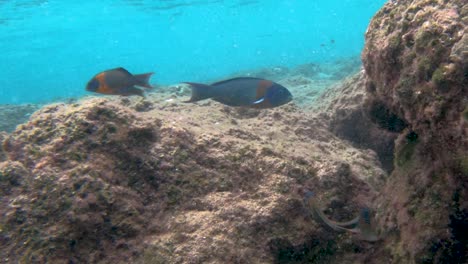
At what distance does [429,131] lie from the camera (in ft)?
6.54

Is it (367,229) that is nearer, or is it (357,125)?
(367,229)

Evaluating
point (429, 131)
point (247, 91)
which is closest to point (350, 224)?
point (429, 131)

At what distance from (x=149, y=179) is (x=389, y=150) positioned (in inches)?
131

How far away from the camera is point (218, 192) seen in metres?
2.76

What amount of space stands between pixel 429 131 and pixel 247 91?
2210 mm

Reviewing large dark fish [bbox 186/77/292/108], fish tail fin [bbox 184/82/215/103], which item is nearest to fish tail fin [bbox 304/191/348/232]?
large dark fish [bbox 186/77/292/108]

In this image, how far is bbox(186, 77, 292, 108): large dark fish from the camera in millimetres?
3811

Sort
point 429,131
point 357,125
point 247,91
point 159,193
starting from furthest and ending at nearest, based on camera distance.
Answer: point 357,125 → point 247,91 → point 159,193 → point 429,131

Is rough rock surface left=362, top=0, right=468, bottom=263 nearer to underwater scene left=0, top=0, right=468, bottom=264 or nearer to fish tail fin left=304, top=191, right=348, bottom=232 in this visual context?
underwater scene left=0, top=0, right=468, bottom=264

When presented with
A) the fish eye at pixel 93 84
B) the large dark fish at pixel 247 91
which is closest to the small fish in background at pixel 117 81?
the fish eye at pixel 93 84

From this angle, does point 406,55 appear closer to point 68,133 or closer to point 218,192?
point 218,192

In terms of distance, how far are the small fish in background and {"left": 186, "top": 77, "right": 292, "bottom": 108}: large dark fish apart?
32.2 inches

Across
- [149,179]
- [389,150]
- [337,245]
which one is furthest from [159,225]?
[389,150]

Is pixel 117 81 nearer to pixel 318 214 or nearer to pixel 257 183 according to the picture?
pixel 257 183
